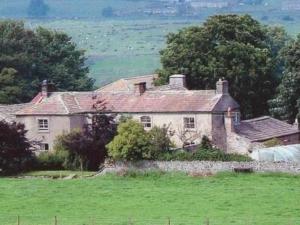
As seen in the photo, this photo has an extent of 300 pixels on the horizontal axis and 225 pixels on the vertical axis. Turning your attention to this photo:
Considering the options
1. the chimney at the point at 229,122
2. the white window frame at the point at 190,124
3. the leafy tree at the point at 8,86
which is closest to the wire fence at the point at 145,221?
the chimney at the point at 229,122

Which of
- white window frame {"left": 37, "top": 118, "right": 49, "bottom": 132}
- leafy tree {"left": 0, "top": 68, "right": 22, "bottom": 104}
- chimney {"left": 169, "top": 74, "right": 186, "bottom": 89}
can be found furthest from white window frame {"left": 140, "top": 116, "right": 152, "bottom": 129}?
leafy tree {"left": 0, "top": 68, "right": 22, "bottom": 104}

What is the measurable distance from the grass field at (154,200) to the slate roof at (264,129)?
31.6ft

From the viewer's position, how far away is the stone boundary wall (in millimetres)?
65625

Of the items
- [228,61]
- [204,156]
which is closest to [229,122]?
[204,156]

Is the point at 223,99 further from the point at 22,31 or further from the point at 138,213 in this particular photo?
the point at 22,31

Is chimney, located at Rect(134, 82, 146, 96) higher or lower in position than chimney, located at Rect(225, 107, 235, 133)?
higher

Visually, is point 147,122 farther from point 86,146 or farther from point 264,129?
point 86,146

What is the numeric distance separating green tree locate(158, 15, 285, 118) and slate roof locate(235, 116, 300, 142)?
7.61m

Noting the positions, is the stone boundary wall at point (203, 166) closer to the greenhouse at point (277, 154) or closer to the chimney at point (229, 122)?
the greenhouse at point (277, 154)

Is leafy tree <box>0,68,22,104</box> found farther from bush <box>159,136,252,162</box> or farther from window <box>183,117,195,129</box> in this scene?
bush <box>159,136,252,162</box>

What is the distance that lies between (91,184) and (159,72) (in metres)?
27.1

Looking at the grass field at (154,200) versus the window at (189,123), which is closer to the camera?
the grass field at (154,200)

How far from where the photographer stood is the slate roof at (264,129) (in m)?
74.9

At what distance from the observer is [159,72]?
3558 inches
